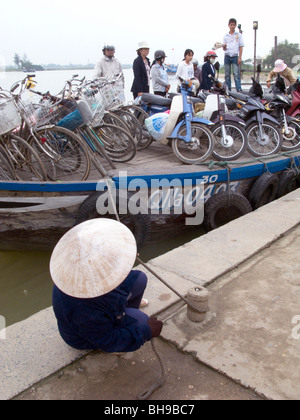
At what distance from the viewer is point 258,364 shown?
6.69 feet

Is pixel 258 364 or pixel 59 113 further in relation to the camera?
pixel 59 113

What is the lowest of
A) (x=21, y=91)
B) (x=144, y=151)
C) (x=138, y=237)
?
(x=138, y=237)

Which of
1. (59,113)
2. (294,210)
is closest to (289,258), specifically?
(294,210)

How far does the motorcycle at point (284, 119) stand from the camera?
21.0ft

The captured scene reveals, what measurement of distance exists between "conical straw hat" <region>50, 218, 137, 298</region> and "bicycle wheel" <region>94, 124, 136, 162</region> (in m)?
3.81

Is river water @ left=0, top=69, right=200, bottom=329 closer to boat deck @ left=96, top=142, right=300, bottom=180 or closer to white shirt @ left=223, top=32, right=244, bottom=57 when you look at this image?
boat deck @ left=96, top=142, right=300, bottom=180

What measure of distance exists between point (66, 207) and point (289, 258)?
271 cm

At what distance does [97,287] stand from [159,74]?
20.3 ft

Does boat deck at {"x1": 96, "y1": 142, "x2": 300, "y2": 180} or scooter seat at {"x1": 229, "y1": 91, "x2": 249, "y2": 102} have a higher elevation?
scooter seat at {"x1": 229, "y1": 91, "x2": 249, "y2": 102}

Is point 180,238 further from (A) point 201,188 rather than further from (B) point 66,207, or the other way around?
(B) point 66,207

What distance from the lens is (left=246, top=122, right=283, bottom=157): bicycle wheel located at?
5.71 meters

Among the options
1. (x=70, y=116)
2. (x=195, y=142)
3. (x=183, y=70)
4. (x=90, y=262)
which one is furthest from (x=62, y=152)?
(x=183, y=70)

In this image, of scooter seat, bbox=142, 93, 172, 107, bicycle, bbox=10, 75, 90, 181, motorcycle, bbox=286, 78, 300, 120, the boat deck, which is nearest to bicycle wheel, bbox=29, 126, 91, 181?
bicycle, bbox=10, 75, 90, 181
